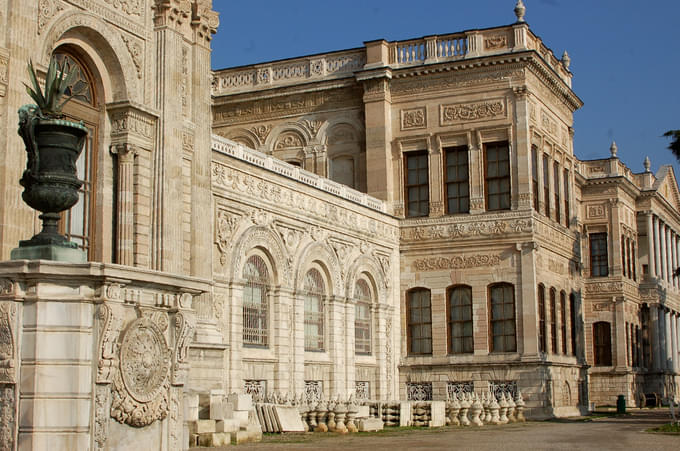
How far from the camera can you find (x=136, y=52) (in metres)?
22.9

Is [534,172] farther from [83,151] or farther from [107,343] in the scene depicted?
[107,343]

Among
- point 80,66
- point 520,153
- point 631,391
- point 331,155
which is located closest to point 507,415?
point 520,153

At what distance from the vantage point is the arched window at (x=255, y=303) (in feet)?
92.8

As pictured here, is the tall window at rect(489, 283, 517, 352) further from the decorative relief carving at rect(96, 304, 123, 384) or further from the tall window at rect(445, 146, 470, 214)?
the decorative relief carving at rect(96, 304, 123, 384)

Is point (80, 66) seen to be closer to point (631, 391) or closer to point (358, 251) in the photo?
point (358, 251)

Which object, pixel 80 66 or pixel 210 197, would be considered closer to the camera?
pixel 80 66

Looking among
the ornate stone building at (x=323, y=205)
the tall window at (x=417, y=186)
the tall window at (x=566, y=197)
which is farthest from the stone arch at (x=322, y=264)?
the tall window at (x=566, y=197)

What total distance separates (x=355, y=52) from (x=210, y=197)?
15950 millimetres

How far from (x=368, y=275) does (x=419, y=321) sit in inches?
128

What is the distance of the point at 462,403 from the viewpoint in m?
29.5

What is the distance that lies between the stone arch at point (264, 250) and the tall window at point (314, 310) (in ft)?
5.17

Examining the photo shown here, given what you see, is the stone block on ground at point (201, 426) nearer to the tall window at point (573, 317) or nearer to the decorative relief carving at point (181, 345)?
the decorative relief carving at point (181, 345)

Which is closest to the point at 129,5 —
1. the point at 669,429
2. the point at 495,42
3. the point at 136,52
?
the point at 136,52

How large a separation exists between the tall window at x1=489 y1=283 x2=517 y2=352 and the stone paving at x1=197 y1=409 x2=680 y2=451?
928 cm
